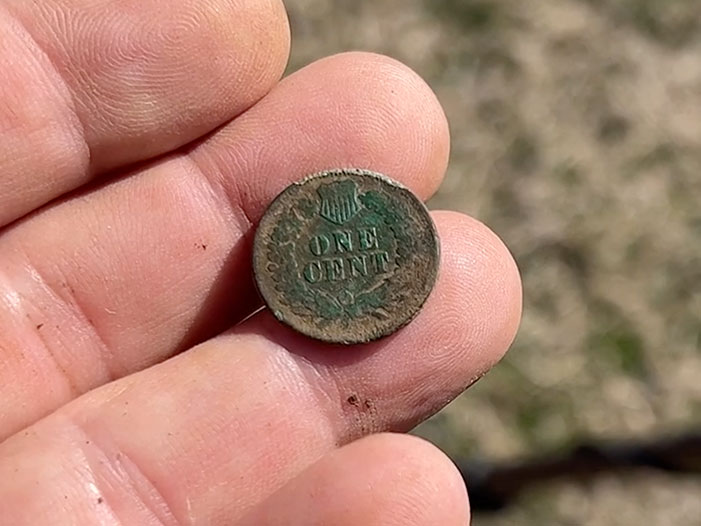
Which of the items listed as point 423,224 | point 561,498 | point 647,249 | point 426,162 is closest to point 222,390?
point 423,224

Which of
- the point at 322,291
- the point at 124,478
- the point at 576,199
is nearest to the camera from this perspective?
the point at 124,478

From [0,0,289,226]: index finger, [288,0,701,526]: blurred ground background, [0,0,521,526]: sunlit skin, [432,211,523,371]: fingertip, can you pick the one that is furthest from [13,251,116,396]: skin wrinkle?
[288,0,701,526]: blurred ground background

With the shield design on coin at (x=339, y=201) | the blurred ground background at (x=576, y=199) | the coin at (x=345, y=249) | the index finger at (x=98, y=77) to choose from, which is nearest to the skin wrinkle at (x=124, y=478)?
the coin at (x=345, y=249)

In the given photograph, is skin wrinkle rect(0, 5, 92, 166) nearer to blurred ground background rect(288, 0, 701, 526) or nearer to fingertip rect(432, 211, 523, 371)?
fingertip rect(432, 211, 523, 371)

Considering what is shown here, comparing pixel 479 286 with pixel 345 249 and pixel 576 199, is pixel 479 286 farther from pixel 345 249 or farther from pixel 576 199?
pixel 576 199

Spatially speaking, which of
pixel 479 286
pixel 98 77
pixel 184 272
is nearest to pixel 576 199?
pixel 479 286

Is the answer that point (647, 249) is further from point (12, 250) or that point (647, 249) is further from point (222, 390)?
point (12, 250)
